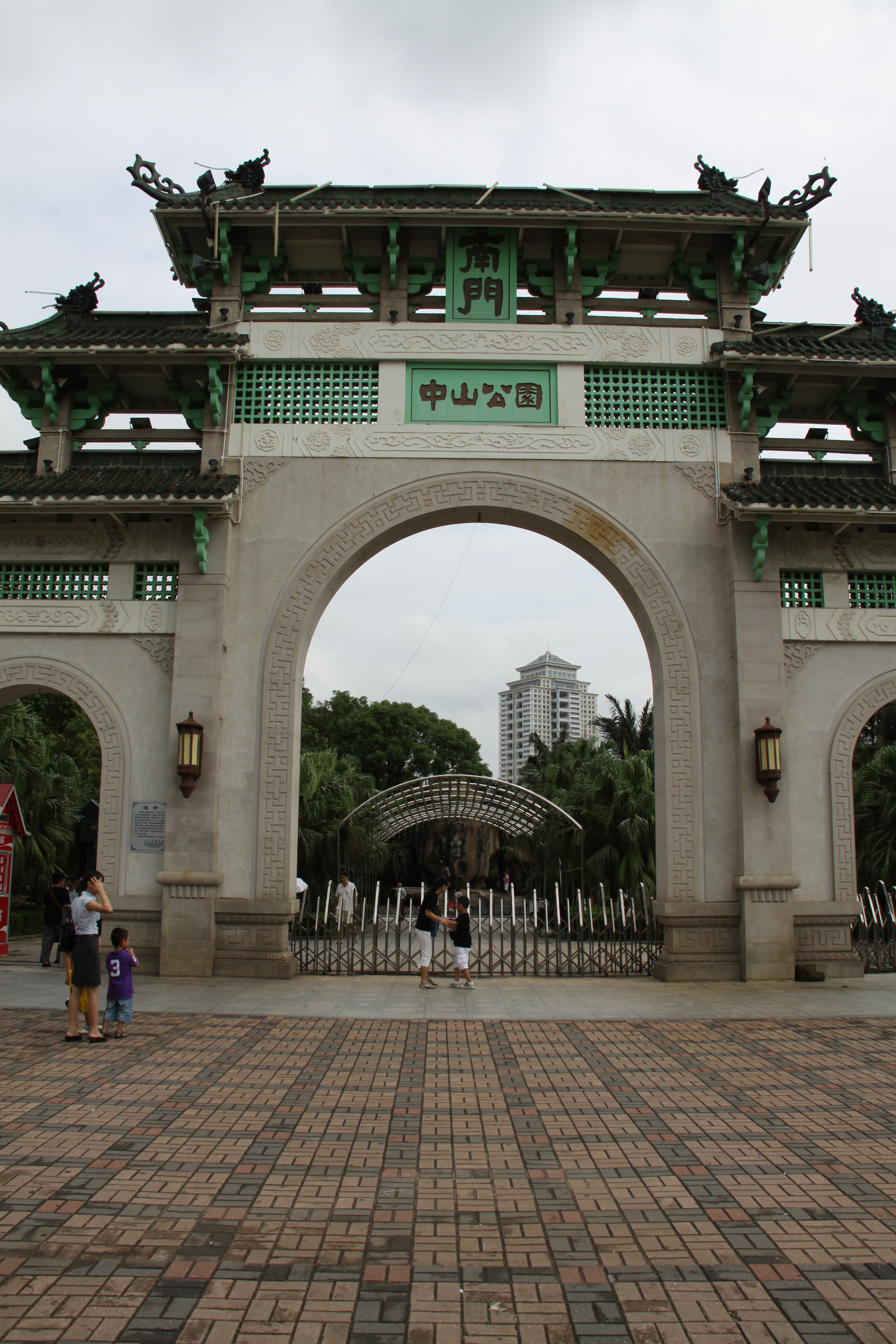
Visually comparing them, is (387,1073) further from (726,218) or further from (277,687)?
(726,218)

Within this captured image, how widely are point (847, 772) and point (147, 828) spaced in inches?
325

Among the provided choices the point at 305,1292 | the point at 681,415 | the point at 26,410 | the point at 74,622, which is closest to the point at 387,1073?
the point at 305,1292

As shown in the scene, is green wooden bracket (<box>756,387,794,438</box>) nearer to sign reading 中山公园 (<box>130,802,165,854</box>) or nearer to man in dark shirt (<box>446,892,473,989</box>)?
man in dark shirt (<box>446,892,473,989</box>)

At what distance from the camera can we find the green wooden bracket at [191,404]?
38.7ft

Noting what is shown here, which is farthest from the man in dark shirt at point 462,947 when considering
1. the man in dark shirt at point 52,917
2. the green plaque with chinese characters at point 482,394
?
the green plaque with chinese characters at point 482,394

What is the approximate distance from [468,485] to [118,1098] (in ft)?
25.8

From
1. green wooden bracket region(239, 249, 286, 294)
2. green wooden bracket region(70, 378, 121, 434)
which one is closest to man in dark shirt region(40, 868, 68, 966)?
green wooden bracket region(70, 378, 121, 434)

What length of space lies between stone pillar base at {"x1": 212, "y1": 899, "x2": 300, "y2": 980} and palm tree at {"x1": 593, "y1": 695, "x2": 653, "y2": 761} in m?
20.9

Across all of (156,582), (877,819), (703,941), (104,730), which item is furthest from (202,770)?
(877,819)

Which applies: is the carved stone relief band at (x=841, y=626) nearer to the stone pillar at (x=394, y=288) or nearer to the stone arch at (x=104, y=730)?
the stone pillar at (x=394, y=288)

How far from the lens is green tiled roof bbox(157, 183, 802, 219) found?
11305mm

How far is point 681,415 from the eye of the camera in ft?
38.2

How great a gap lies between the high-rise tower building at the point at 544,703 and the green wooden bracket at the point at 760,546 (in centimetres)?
7634

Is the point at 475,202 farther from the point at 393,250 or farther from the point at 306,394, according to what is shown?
the point at 306,394
